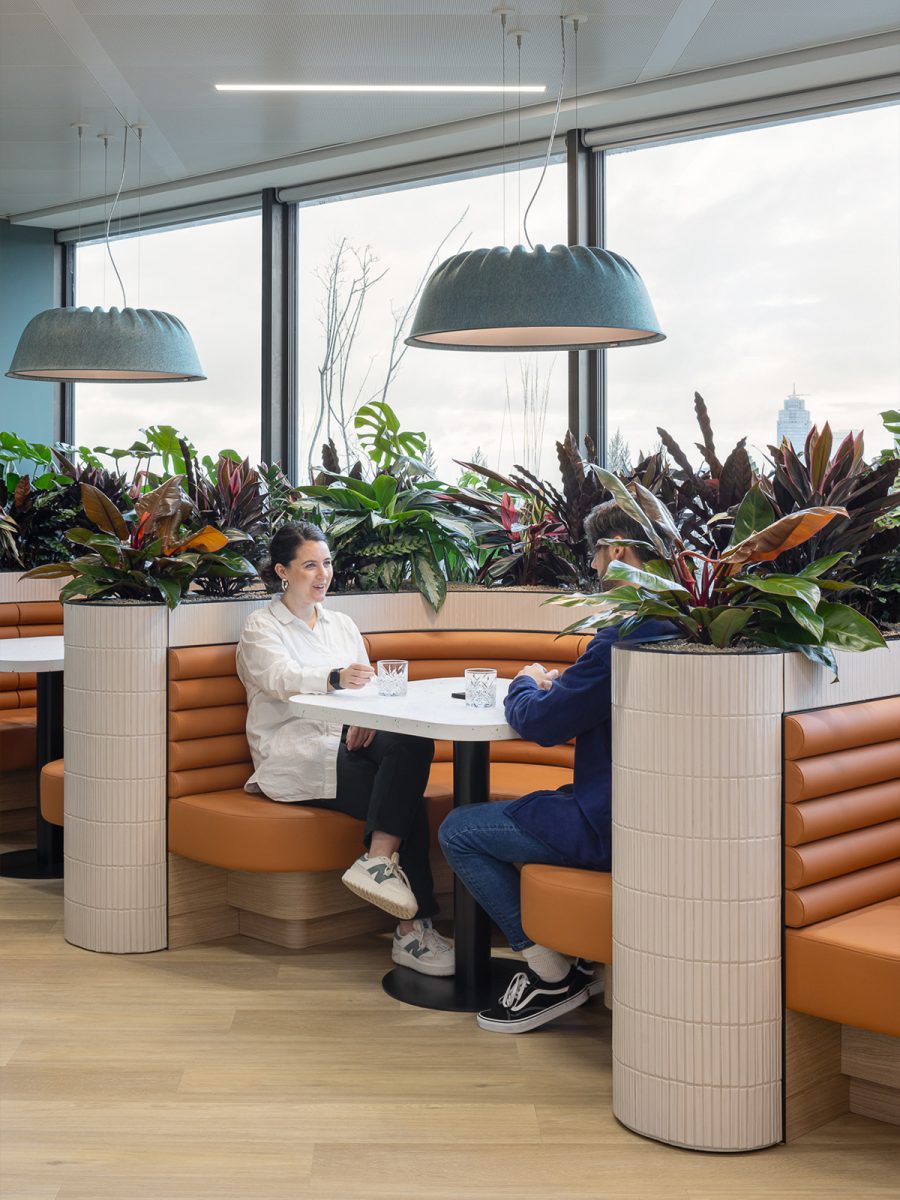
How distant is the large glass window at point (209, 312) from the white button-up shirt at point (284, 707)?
412 centimetres

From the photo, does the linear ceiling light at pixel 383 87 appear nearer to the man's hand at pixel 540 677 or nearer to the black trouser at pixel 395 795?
the black trouser at pixel 395 795

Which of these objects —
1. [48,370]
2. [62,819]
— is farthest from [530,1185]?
[48,370]

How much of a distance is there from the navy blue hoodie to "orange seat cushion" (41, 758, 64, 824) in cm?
211

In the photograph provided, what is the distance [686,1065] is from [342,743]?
1.60 meters

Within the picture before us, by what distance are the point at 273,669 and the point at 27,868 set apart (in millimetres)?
1828

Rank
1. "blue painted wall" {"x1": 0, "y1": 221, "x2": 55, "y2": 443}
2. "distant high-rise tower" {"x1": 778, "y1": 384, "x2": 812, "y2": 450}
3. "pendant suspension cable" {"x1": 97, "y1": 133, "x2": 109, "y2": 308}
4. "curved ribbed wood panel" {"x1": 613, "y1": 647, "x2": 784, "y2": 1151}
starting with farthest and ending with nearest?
"blue painted wall" {"x1": 0, "y1": 221, "x2": 55, "y2": 443}
"pendant suspension cable" {"x1": 97, "y1": 133, "x2": 109, "y2": 308}
"distant high-rise tower" {"x1": 778, "y1": 384, "x2": 812, "y2": 450}
"curved ribbed wood panel" {"x1": 613, "y1": 647, "x2": 784, "y2": 1151}

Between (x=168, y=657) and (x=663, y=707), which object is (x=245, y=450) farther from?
(x=663, y=707)

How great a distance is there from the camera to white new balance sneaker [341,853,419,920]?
3535mm

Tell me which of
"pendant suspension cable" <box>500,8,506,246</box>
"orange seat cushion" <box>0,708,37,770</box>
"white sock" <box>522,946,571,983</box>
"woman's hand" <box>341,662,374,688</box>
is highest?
"pendant suspension cable" <box>500,8,506,246</box>

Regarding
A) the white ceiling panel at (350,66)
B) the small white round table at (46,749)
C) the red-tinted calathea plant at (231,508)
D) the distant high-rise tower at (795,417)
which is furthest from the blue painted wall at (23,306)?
the distant high-rise tower at (795,417)

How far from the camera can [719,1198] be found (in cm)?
242

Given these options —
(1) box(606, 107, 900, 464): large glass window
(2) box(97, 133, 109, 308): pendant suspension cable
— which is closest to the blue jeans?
(1) box(606, 107, 900, 464): large glass window

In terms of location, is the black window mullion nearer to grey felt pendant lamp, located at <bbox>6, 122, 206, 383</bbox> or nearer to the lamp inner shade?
A: grey felt pendant lamp, located at <bbox>6, 122, 206, 383</bbox>

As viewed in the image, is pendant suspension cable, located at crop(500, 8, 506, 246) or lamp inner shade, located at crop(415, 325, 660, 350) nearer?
lamp inner shade, located at crop(415, 325, 660, 350)
